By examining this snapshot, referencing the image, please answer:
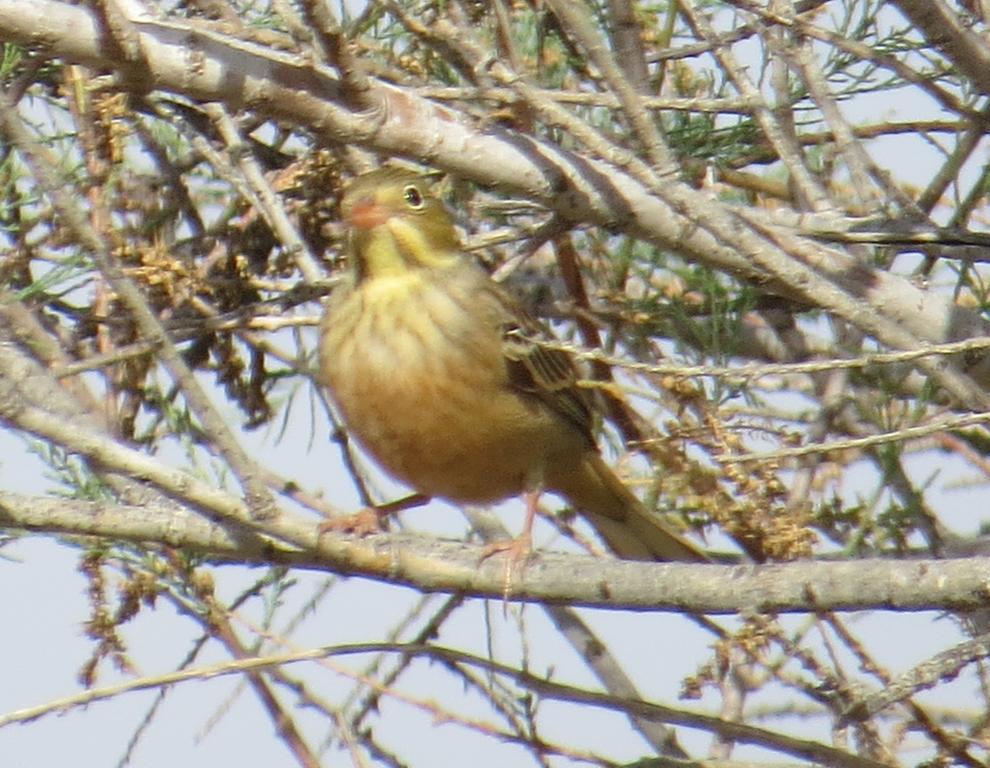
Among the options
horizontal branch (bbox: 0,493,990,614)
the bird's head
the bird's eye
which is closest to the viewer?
horizontal branch (bbox: 0,493,990,614)

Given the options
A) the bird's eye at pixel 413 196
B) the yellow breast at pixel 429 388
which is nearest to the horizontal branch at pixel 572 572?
the yellow breast at pixel 429 388

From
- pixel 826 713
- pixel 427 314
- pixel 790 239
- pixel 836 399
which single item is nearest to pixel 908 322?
pixel 790 239

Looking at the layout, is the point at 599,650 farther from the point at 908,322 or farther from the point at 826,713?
the point at 908,322

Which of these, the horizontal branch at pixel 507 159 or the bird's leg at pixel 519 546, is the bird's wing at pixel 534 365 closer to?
the bird's leg at pixel 519 546

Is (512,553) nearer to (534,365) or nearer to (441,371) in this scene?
(441,371)

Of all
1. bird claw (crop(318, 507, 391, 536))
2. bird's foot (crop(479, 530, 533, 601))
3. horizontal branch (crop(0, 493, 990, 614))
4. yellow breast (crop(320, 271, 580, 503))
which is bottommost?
horizontal branch (crop(0, 493, 990, 614))

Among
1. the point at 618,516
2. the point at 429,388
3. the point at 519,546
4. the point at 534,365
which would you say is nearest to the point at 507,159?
the point at 519,546

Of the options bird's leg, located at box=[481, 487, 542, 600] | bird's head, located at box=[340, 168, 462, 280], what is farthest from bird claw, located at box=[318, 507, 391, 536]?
bird's head, located at box=[340, 168, 462, 280]

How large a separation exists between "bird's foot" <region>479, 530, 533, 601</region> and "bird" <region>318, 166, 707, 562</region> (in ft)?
0.37

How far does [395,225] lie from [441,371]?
1.40 ft

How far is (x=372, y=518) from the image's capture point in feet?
15.6

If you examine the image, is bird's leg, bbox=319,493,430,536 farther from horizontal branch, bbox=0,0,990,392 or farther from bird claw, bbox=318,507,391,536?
horizontal branch, bbox=0,0,990,392

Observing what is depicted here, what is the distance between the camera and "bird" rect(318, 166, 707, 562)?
4.67m

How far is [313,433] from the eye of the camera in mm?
5293
